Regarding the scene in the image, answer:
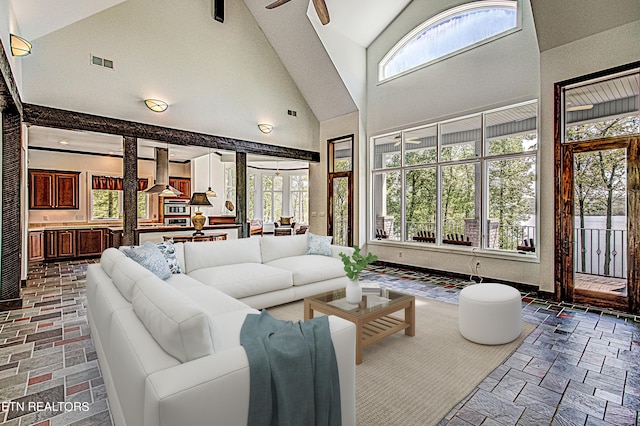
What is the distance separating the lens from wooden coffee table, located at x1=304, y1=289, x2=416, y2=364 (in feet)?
9.56

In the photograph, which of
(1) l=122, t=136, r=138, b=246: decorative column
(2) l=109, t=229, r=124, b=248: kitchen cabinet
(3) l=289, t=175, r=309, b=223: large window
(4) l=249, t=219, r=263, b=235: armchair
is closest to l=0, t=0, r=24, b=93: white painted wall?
(1) l=122, t=136, r=138, b=246: decorative column

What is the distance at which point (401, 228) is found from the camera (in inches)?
286

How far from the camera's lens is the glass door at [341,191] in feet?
25.9

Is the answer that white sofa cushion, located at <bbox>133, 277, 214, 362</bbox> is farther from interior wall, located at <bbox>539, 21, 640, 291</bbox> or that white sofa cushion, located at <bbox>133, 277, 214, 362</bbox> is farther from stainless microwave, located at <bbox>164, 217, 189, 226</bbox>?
stainless microwave, located at <bbox>164, 217, 189, 226</bbox>

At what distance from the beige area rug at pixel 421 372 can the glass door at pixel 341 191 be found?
4.33 m

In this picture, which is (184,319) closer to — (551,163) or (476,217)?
(551,163)

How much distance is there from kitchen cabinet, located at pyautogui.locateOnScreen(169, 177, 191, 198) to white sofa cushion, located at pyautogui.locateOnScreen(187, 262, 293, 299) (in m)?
7.45

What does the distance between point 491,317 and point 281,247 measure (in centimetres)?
309

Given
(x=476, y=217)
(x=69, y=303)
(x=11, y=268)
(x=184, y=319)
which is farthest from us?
(x=476, y=217)

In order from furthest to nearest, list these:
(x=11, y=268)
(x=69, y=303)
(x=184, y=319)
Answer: (x=69, y=303), (x=11, y=268), (x=184, y=319)

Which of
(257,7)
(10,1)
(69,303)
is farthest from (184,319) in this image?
(257,7)

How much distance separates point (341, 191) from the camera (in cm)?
812

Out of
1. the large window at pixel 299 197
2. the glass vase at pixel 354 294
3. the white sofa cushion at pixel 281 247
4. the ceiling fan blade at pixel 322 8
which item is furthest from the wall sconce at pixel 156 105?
the large window at pixel 299 197

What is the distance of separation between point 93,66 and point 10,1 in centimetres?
163
